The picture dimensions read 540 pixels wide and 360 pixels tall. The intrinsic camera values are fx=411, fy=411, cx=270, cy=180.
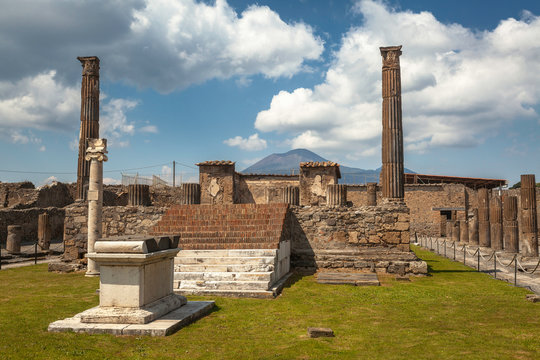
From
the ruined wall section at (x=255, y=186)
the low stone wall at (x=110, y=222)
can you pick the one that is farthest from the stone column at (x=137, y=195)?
the ruined wall section at (x=255, y=186)

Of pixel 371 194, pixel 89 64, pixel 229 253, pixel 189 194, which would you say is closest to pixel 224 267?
pixel 229 253

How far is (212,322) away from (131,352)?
1.80 metres

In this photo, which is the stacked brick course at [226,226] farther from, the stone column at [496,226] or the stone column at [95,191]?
the stone column at [496,226]

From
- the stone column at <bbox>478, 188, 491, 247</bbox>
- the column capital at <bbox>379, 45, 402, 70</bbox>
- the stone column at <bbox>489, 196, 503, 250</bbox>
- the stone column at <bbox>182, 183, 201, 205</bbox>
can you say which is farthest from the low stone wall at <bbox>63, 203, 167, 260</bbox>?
the stone column at <bbox>478, 188, 491, 247</bbox>

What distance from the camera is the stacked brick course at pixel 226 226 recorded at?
36.3 ft

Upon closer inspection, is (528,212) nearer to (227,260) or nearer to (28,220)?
(227,260)

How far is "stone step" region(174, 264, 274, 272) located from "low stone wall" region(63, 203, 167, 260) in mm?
3399

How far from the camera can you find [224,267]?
9875mm

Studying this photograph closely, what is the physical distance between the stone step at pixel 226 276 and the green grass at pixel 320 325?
69cm

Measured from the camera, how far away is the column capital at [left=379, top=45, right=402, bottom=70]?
548 inches

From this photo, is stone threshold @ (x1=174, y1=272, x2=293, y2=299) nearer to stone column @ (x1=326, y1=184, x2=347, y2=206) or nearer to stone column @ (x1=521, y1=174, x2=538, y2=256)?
stone column @ (x1=326, y1=184, x2=347, y2=206)

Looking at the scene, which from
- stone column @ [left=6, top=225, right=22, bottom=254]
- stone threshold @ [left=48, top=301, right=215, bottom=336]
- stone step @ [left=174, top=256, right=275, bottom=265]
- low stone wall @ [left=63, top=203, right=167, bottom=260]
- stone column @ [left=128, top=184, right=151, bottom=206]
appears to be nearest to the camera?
stone threshold @ [left=48, top=301, right=215, bottom=336]

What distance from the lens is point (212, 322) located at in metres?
6.45

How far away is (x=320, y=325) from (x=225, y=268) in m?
3.86
